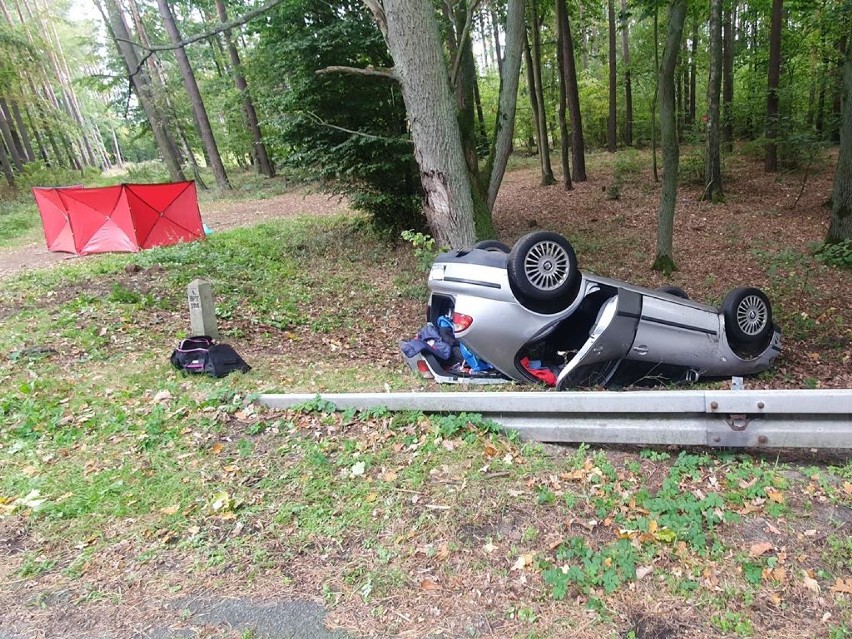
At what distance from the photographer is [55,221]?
12.3 m

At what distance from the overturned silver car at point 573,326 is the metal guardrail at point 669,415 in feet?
3.16

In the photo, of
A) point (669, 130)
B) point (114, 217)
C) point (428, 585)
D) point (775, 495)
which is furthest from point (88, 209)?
point (775, 495)

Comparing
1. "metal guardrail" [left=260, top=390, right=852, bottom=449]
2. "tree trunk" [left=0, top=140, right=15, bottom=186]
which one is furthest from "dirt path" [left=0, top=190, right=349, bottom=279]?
"tree trunk" [left=0, top=140, right=15, bottom=186]

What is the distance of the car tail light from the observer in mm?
4305

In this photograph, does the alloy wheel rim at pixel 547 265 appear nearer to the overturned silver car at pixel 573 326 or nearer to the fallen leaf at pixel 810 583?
the overturned silver car at pixel 573 326

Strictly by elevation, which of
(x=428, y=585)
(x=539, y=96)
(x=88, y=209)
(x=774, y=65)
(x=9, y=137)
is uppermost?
(x=9, y=137)

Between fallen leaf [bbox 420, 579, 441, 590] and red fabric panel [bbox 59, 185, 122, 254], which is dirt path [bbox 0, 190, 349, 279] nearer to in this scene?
red fabric panel [bbox 59, 185, 122, 254]

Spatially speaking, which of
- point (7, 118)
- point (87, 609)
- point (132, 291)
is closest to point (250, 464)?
point (87, 609)

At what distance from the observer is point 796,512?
2539 millimetres

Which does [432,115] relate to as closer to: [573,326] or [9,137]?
[573,326]

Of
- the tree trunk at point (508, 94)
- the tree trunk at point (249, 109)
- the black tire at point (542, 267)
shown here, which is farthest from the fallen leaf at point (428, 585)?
the tree trunk at point (249, 109)

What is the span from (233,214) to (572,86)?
12292mm

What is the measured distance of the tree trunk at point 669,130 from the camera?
763 cm

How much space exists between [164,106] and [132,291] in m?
23.4
